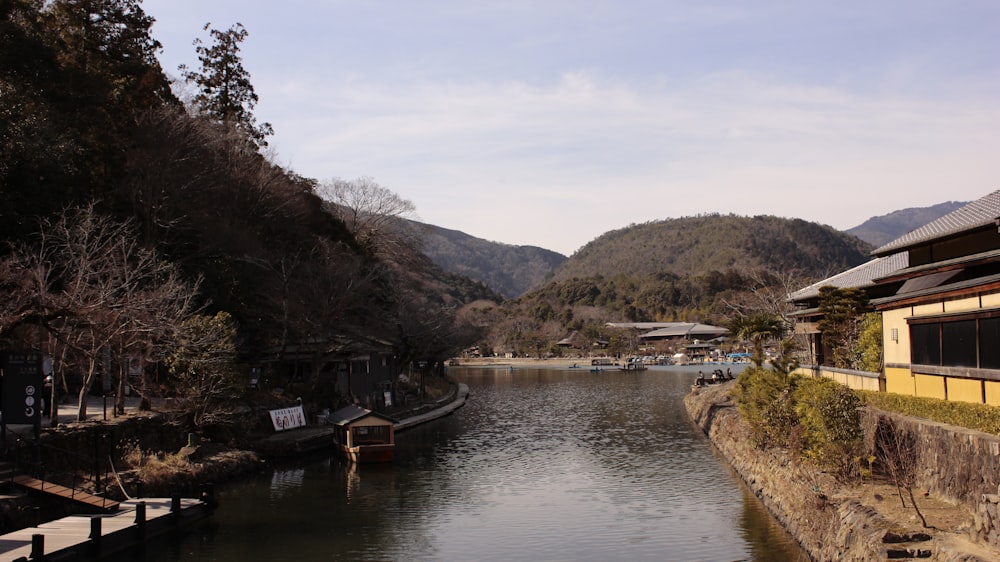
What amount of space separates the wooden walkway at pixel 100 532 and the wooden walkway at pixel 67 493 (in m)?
0.26

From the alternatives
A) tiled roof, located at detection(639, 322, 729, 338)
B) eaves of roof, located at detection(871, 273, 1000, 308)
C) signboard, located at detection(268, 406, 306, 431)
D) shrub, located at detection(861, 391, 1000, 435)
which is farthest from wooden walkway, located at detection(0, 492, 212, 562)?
tiled roof, located at detection(639, 322, 729, 338)

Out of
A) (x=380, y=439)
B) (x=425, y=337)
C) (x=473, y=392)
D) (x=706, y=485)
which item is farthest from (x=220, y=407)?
(x=473, y=392)

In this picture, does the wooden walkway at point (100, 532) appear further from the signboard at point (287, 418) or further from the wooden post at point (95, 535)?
the signboard at point (287, 418)

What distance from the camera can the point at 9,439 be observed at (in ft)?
68.9

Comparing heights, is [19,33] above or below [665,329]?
above

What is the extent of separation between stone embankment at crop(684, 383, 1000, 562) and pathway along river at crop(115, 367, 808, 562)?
1.84 feet

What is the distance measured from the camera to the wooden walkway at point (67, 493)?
19.2 metres

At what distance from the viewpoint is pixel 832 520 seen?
51.2ft

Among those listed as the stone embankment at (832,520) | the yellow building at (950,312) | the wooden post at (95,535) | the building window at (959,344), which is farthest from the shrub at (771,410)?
the wooden post at (95,535)

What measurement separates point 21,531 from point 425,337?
37.4m

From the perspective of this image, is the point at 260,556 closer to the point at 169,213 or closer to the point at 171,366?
the point at 171,366

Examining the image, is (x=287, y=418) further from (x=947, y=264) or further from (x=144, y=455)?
(x=947, y=264)

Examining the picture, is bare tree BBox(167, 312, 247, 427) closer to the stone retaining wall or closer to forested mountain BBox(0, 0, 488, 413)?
forested mountain BBox(0, 0, 488, 413)

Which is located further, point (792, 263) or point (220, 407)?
point (792, 263)
